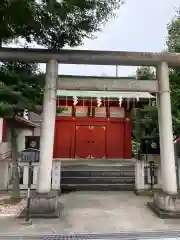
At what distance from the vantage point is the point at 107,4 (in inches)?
231

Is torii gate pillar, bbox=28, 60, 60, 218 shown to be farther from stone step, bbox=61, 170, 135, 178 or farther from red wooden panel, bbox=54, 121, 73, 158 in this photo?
red wooden panel, bbox=54, 121, 73, 158

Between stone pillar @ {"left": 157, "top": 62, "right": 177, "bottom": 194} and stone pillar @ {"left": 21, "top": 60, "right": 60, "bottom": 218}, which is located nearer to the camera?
stone pillar @ {"left": 21, "top": 60, "right": 60, "bottom": 218}

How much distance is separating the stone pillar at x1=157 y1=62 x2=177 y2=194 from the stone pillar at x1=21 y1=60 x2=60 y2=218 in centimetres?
278

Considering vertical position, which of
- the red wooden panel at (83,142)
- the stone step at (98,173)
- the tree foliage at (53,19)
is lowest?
the stone step at (98,173)

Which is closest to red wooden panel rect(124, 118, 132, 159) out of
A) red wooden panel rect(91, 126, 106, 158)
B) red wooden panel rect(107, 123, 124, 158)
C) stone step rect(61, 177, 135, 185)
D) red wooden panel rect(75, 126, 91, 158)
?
red wooden panel rect(107, 123, 124, 158)

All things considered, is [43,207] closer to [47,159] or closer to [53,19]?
[47,159]

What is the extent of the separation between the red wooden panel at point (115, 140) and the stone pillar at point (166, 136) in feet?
26.6

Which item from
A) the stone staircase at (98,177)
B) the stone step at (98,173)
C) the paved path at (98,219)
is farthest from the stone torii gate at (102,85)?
the stone step at (98,173)

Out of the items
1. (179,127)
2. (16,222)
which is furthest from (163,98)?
(16,222)

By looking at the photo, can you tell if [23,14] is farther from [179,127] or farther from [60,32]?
[179,127]

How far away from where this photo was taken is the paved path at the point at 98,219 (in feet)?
13.8

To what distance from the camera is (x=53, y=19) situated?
5.60m

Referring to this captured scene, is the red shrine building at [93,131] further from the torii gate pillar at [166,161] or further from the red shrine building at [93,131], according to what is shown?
the torii gate pillar at [166,161]

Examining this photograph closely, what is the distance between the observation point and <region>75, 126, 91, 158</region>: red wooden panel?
13609 mm
